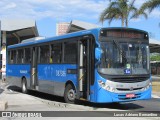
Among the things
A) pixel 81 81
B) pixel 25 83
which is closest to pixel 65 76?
pixel 81 81

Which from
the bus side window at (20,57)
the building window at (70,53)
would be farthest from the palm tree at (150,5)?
the building window at (70,53)

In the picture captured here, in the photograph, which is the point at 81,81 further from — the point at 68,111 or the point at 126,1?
the point at 126,1

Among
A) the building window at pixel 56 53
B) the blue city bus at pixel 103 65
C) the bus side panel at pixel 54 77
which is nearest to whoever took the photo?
the blue city bus at pixel 103 65

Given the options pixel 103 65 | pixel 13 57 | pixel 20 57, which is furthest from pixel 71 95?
pixel 13 57

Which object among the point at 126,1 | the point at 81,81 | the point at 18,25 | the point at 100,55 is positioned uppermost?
the point at 126,1

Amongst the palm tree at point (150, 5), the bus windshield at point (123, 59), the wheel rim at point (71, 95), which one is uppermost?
the palm tree at point (150, 5)

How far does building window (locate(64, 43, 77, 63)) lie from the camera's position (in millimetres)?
16078

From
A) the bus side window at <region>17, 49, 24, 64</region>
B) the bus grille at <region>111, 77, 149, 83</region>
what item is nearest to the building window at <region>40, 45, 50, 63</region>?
the bus side window at <region>17, 49, 24, 64</region>

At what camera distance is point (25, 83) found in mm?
22750

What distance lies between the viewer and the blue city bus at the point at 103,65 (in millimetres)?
14297

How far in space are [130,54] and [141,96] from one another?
1.64 m

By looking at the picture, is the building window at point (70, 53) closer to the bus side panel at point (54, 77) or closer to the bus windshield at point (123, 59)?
the bus side panel at point (54, 77)

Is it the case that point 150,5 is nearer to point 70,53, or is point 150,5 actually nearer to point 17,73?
point 17,73

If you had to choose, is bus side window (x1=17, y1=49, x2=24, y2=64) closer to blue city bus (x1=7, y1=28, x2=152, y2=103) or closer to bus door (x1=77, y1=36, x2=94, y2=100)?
blue city bus (x1=7, y1=28, x2=152, y2=103)
